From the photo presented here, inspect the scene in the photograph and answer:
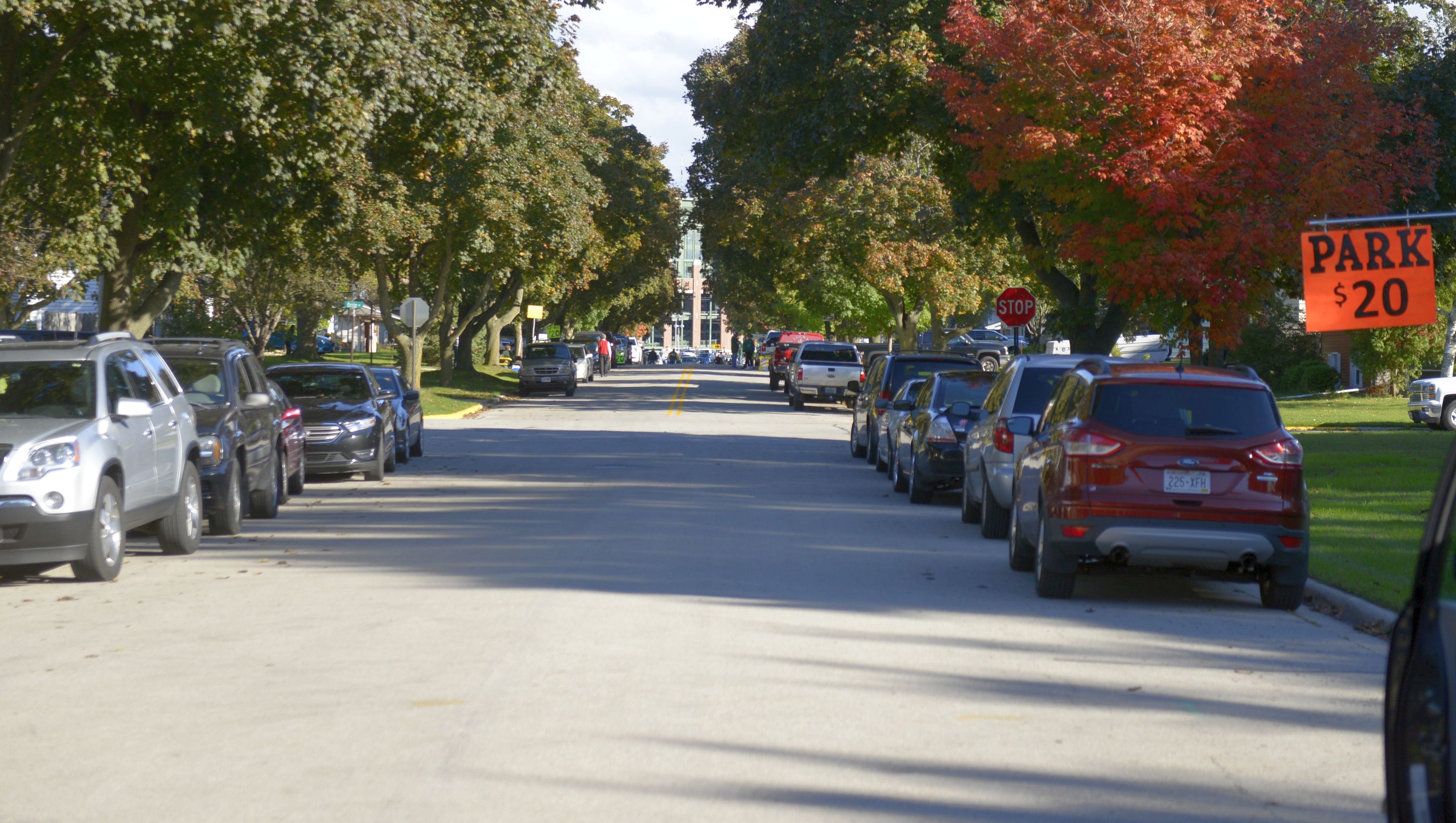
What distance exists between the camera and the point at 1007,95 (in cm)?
2241

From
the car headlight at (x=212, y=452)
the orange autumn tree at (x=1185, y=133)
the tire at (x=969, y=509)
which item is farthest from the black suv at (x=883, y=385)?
the car headlight at (x=212, y=452)

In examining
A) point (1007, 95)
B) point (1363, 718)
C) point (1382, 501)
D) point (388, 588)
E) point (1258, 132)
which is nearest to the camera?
point (1363, 718)

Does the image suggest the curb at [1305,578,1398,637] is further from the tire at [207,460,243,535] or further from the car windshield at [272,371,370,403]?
the car windshield at [272,371,370,403]

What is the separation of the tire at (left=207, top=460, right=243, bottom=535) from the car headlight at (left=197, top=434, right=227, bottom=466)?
0.21 metres

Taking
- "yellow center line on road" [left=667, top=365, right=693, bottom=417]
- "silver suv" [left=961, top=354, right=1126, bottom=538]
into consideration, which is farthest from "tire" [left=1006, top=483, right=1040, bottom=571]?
"yellow center line on road" [left=667, top=365, right=693, bottom=417]

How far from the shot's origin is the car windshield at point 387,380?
2255 cm

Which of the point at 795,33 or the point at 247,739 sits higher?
the point at 795,33

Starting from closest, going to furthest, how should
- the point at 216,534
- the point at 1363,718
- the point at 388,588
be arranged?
the point at 1363,718 < the point at 388,588 < the point at 216,534

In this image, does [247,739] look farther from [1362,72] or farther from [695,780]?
[1362,72]

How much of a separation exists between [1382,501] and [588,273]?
3842 centimetres

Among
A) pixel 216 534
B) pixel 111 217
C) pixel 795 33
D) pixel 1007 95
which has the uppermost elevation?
pixel 795 33

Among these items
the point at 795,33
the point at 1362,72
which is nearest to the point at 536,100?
the point at 795,33

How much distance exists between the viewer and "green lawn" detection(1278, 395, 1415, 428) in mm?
31297

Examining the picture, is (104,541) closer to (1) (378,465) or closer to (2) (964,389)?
(1) (378,465)
